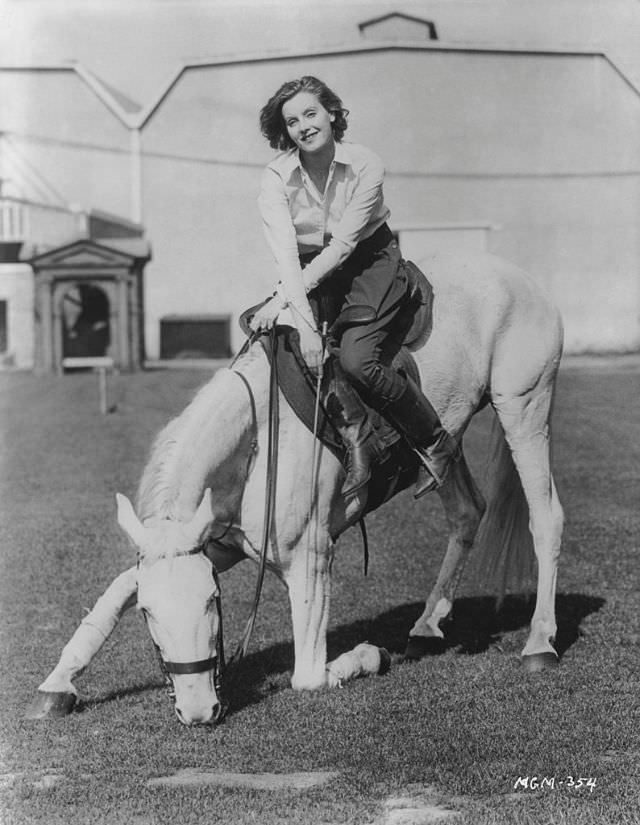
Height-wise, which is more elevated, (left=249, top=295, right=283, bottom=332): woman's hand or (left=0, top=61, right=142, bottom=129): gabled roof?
(left=0, top=61, right=142, bottom=129): gabled roof

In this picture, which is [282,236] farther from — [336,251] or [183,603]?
[183,603]

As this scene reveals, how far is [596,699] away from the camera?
489 centimetres

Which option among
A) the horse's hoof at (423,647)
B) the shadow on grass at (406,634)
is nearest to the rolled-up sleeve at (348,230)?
the shadow on grass at (406,634)

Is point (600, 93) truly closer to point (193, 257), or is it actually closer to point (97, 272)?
point (193, 257)

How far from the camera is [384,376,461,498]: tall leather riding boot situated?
5.17 metres

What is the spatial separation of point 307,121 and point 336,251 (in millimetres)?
568

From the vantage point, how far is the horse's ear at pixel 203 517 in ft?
14.1

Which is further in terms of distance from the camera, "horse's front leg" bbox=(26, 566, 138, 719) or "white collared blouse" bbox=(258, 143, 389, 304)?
"white collared blouse" bbox=(258, 143, 389, 304)

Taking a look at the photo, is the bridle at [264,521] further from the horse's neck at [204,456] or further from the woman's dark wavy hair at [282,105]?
the woman's dark wavy hair at [282,105]

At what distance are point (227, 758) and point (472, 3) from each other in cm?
379

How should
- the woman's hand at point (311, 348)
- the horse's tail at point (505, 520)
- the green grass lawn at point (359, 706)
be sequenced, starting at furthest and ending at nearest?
the horse's tail at point (505, 520)
the woman's hand at point (311, 348)
the green grass lawn at point (359, 706)

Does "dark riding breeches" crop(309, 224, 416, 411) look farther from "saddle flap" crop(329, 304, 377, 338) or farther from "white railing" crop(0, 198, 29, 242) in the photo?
"white railing" crop(0, 198, 29, 242)

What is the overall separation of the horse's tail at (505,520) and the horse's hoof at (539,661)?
0.86m

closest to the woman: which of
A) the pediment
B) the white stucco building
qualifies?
the pediment
